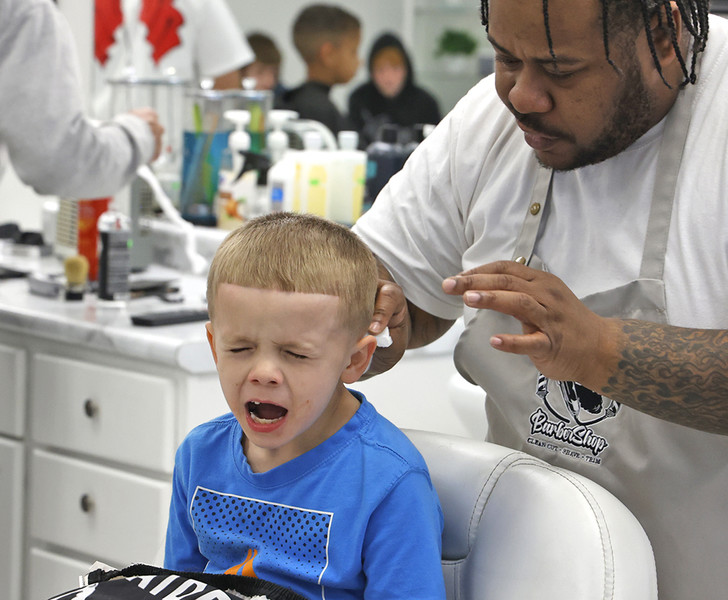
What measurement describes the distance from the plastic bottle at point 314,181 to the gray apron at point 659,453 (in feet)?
4.24

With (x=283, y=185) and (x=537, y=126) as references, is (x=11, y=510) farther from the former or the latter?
(x=537, y=126)

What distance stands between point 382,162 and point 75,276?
88cm

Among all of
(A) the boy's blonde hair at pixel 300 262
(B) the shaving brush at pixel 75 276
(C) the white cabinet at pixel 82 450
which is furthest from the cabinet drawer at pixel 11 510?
(A) the boy's blonde hair at pixel 300 262

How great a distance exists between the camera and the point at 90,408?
2129mm

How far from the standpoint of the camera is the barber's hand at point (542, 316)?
1.09m

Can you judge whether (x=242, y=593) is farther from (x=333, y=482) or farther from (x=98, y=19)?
(x=98, y=19)

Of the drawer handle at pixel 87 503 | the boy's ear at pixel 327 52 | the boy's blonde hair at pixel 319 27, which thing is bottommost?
the drawer handle at pixel 87 503

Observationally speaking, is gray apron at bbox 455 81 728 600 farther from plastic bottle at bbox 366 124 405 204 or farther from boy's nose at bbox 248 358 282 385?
plastic bottle at bbox 366 124 405 204

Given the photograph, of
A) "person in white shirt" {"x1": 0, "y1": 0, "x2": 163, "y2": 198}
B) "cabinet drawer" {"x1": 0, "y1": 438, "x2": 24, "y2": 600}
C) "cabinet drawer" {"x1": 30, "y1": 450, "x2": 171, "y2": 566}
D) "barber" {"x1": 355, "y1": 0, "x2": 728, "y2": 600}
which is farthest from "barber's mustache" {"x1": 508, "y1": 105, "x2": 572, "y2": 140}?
"cabinet drawer" {"x1": 0, "y1": 438, "x2": 24, "y2": 600}

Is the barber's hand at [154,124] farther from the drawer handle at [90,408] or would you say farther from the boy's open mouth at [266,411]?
the boy's open mouth at [266,411]

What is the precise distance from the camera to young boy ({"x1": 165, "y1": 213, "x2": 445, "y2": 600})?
1.10m

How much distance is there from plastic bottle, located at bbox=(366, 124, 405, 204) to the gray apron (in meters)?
1.48

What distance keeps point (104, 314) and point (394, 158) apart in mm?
946

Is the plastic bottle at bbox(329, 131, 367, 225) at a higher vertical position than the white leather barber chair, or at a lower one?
higher
